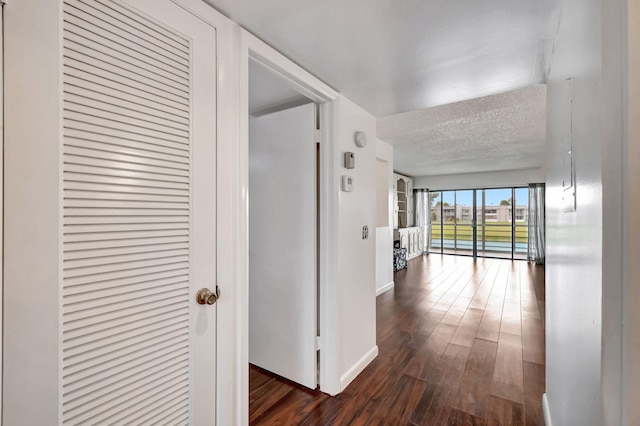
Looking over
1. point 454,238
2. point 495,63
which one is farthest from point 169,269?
point 454,238

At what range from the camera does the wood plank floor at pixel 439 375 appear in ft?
5.81

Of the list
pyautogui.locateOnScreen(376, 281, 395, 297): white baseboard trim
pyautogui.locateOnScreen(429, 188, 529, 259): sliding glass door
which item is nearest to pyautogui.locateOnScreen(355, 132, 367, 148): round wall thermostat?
pyautogui.locateOnScreen(376, 281, 395, 297): white baseboard trim

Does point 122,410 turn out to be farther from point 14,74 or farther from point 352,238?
point 352,238

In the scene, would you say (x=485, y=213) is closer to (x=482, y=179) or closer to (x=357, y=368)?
(x=482, y=179)

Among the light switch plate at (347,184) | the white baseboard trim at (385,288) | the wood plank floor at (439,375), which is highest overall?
the light switch plate at (347,184)

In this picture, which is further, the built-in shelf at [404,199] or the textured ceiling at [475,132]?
the built-in shelf at [404,199]

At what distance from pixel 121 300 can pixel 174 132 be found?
24.2 inches

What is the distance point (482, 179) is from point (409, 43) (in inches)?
287

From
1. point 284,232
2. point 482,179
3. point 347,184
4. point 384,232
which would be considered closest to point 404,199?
point 482,179

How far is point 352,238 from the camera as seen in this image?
2145mm

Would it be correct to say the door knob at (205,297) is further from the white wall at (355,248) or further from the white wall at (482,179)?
the white wall at (482,179)

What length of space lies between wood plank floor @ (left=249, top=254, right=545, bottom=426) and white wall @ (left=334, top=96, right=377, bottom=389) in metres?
0.21

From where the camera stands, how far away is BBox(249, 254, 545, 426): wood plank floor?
1771 millimetres

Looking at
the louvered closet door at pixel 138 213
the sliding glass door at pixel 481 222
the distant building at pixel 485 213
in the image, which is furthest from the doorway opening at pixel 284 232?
the distant building at pixel 485 213
